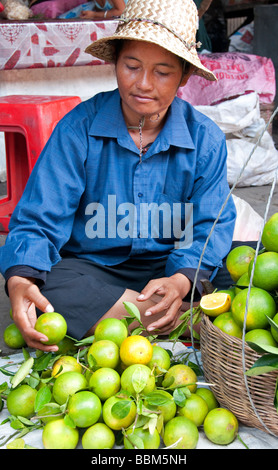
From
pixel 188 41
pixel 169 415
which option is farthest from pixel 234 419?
pixel 188 41

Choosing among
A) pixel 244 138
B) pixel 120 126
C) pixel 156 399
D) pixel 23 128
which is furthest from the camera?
pixel 244 138

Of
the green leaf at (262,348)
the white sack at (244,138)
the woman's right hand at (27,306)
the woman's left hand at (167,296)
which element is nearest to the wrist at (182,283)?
the woman's left hand at (167,296)

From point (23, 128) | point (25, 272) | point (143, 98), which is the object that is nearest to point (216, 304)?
point (25, 272)

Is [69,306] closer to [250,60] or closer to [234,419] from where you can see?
[234,419]

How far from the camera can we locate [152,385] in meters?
1.37

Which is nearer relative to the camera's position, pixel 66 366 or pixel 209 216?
pixel 66 366

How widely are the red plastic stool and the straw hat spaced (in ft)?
2.68

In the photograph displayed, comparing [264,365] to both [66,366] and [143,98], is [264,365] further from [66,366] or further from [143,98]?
[143,98]

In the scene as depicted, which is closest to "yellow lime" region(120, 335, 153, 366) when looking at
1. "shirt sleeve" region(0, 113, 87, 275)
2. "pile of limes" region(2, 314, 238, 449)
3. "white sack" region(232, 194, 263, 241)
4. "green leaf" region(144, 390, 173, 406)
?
"pile of limes" region(2, 314, 238, 449)

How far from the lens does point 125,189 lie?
1936mm

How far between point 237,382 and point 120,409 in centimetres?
29

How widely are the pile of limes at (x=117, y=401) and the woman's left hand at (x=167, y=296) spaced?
141 mm

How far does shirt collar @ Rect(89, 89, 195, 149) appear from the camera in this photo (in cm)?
188
